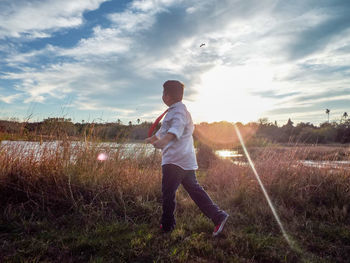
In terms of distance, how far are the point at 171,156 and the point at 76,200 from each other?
199cm

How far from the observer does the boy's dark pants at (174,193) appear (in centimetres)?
300

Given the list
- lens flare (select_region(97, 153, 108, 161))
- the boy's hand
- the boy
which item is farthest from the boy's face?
lens flare (select_region(97, 153, 108, 161))

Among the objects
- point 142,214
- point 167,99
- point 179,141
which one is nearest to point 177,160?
point 179,141

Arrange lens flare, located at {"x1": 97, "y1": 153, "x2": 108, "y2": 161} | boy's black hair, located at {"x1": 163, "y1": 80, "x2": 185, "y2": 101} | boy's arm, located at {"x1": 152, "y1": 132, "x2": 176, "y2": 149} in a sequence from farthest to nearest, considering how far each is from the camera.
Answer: lens flare, located at {"x1": 97, "y1": 153, "x2": 108, "y2": 161}
boy's black hair, located at {"x1": 163, "y1": 80, "x2": 185, "y2": 101}
boy's arm, located at {"x1": 152, "y1": 132, "x2": 176, "y2": 149}

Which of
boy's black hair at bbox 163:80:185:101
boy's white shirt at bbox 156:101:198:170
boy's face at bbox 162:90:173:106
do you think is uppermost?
boy's black hair at bbox 163:80:185:101

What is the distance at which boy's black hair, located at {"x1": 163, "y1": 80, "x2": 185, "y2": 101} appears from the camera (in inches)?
123

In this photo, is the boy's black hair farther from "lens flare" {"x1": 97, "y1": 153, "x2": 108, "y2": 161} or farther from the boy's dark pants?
"lens flare" {"x1": 97, "y1": 153, "x2": 108, "y2": 161}

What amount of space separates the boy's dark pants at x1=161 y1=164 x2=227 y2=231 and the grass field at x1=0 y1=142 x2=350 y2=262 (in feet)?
0.69

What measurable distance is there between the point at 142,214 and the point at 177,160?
1376 millimetres

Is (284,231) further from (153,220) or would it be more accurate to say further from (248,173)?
(248,173)

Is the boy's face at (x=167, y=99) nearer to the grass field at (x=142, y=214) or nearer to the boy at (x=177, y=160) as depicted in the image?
the boy at (x=177, y=160)

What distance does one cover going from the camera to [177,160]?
118 inches

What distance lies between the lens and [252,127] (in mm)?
29828

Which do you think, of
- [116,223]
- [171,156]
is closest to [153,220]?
[116,223]
